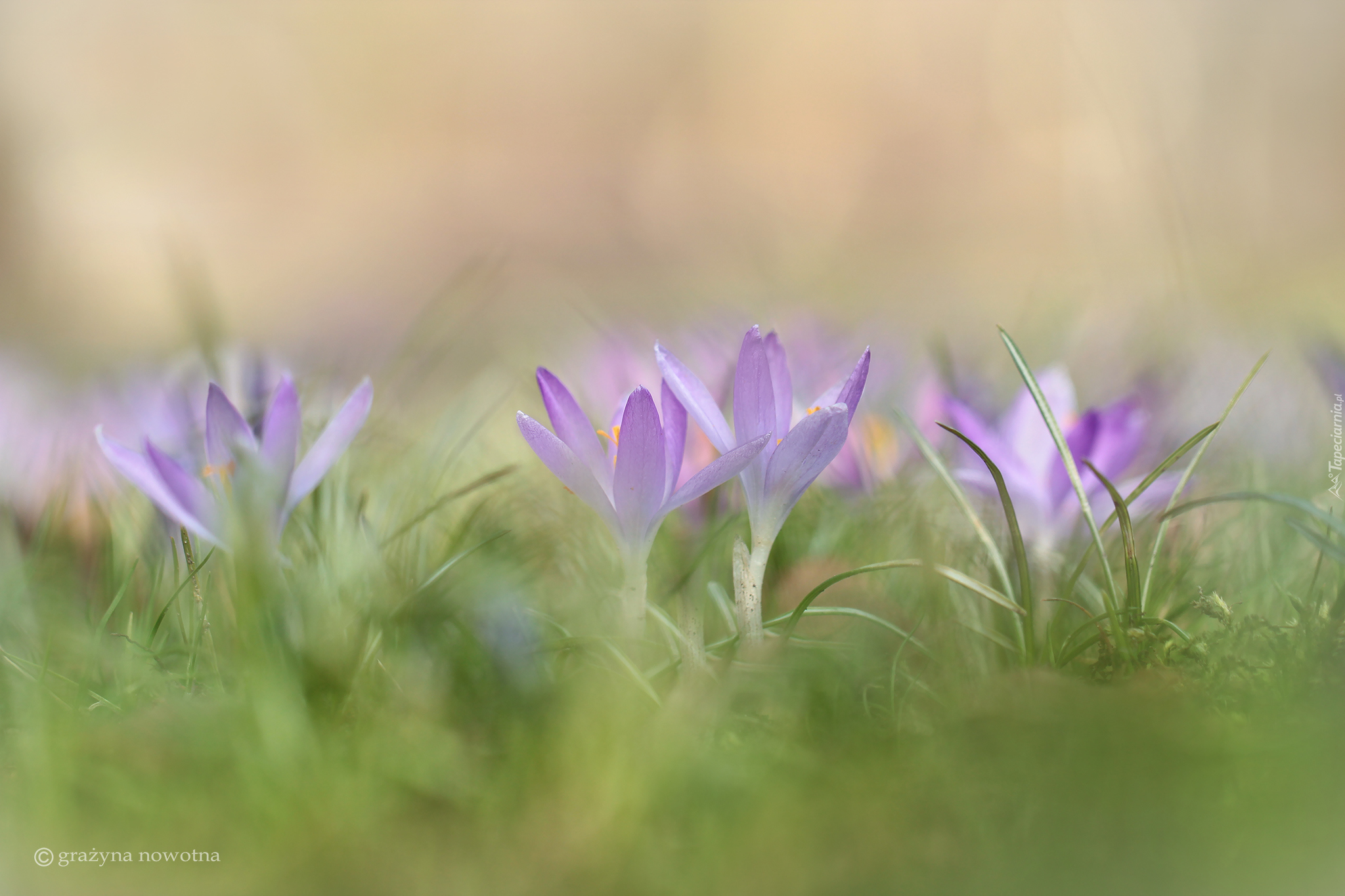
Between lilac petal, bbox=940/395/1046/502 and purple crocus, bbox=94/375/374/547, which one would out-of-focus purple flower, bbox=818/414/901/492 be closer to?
lilac petal, bbox=940/395/1046/502

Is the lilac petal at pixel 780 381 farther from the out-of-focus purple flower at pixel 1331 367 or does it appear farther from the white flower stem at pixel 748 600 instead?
the out-of-focus purple flower at pixel 1331 367

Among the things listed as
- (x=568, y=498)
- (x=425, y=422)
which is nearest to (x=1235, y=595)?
(x=568, y=498)

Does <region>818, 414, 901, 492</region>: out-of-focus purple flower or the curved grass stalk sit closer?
the curved grass stalk

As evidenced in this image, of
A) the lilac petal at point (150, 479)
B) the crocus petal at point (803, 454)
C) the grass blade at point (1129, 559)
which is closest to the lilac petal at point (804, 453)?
the crocus petal at point (803, 454)

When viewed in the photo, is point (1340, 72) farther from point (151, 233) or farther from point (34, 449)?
point (151, 233)

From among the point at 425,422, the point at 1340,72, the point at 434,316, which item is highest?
the point at 1340,72

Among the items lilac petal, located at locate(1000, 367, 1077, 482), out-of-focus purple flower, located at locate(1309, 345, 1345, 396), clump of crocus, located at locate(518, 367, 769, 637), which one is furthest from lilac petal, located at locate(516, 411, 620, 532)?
out-of-focus purple flower, located at locate(1309, 345, 1345, 396)

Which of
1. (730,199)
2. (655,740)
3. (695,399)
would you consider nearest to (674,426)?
(695,399)
